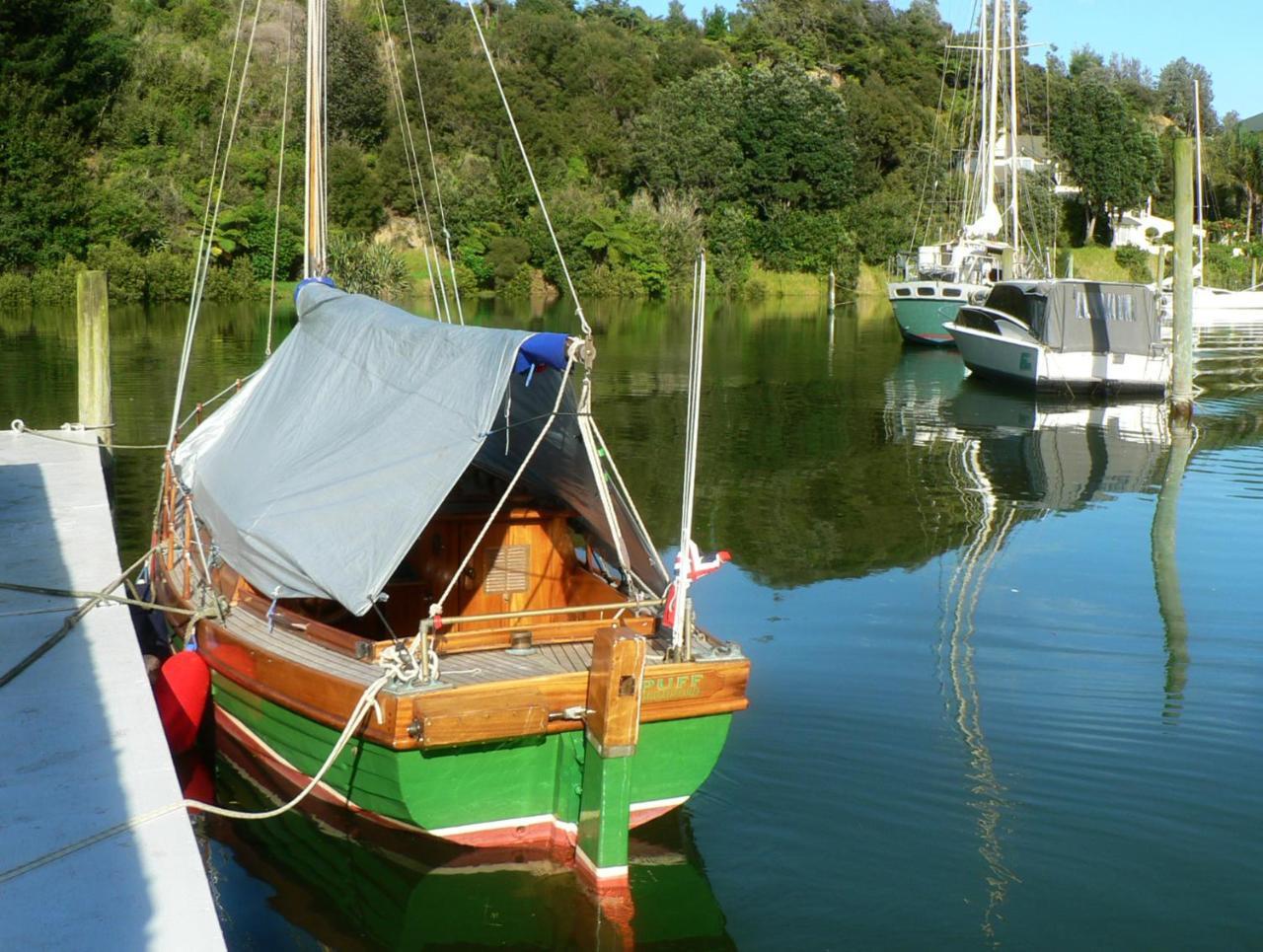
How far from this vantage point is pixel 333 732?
739cm

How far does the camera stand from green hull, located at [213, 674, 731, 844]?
7.09 meters

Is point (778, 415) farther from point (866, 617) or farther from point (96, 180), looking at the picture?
point (96, 180)

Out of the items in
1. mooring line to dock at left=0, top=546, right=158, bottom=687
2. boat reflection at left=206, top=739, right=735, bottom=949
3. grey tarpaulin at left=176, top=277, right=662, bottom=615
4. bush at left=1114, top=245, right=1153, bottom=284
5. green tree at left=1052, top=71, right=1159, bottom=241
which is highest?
green tree at left=1052, top=71, right=1159, bottom=241

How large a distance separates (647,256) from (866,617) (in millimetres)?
48993

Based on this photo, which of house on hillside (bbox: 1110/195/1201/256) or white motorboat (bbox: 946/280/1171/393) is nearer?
white motorboat (bbox: 946/280/1171/393)

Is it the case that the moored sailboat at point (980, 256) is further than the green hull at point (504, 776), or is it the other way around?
the moored sailboat at point (980, 256)

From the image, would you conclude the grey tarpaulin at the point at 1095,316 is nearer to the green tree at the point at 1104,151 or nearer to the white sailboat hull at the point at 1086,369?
the white sailboat hull at the point at 1086,369

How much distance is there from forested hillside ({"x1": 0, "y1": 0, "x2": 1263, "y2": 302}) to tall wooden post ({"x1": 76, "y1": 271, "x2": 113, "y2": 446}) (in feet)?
106

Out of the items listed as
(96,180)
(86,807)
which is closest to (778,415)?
(86,807)

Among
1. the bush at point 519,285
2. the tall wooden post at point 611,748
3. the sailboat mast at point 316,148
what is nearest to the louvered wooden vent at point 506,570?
the tall wooden post at point 611,748

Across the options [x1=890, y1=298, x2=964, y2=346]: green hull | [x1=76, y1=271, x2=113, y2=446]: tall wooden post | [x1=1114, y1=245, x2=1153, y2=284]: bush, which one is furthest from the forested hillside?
[x1=76, y1=271, x2=113, y2=446]: tall wooden post

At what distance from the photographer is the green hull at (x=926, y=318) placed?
39.6 metres

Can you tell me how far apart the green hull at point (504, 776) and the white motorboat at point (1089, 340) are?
23755 millimetres

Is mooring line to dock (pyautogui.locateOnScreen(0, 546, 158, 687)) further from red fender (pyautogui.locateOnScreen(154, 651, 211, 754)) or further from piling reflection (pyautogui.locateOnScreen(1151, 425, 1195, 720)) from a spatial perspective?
piling reflection (pyautogui.locateOnScreen(1151, 425, 1195, 720))
